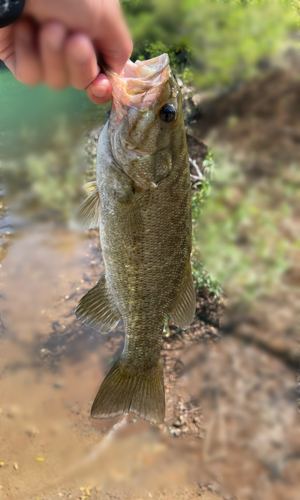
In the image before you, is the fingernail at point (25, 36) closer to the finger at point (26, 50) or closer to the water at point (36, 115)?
the finger at point (26, 50)

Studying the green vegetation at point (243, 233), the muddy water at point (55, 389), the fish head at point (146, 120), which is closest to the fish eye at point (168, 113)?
the fish head at point (146, 120)

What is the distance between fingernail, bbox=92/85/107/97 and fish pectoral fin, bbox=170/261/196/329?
0.80 m

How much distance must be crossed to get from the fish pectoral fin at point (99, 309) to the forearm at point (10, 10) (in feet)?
3.50

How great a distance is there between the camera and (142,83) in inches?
51.3

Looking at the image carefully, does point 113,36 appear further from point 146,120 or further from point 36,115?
point 36,115

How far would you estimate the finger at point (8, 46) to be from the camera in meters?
1.06

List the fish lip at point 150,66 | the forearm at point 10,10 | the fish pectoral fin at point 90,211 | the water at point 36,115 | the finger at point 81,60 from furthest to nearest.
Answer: the water at point 36,115 < the fish pectoral fin at point 90,211 < the fish lip at point 150,66 < the finger at point 81,60 < the forearm at point 10,10

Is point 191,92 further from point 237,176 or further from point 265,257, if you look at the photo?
point 265,257

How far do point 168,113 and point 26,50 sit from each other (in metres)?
0.53

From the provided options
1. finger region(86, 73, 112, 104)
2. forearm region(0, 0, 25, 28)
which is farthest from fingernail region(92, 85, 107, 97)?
forearm region(0, 0, 25, 28)

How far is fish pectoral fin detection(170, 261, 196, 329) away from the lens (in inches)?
63.3

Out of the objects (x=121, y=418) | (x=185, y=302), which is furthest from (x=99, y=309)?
(x=121, y=418)

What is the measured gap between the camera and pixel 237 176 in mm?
4418

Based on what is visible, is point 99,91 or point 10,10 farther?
point 99,91
